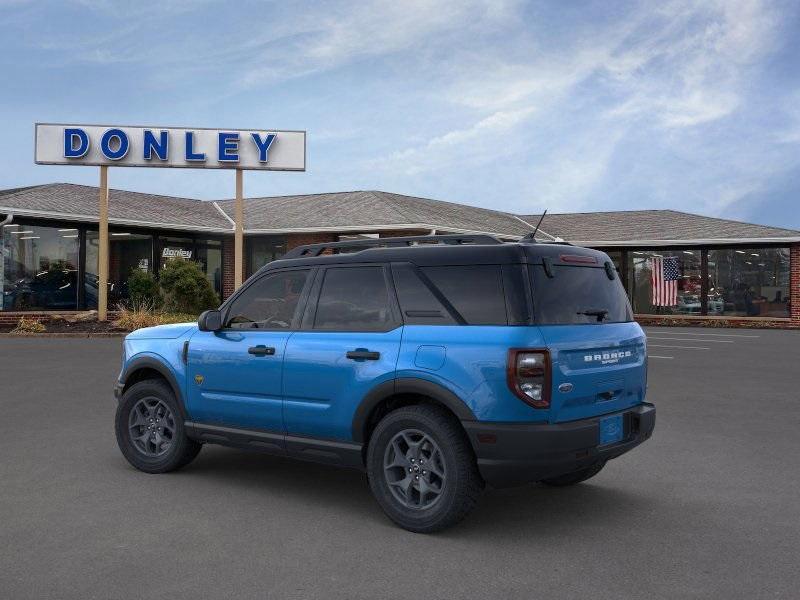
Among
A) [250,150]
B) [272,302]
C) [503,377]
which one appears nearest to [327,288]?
[272,302]

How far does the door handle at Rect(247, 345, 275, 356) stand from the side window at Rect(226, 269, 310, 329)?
0.67 ft

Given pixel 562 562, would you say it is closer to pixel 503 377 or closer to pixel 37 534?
pixel 503 377

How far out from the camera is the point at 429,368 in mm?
5047

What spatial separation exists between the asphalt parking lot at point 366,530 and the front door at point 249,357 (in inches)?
24.4

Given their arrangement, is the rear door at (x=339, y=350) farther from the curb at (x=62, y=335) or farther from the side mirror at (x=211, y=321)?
the curb at (x=62, y=335)

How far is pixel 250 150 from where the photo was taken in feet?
84.2

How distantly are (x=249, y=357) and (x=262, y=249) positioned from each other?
25709mm

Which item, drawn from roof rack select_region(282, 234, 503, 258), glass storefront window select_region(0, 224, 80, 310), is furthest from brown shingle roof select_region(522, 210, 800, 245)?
roof rack select_region(282, 234, 503, 258)

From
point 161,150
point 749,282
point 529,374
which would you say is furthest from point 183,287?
point 529,374

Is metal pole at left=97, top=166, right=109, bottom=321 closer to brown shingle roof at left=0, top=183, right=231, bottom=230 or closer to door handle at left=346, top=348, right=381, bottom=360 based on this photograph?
brown shingle roof at left=0, top=183, right=231, bottom=230

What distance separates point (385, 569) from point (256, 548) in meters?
0.84

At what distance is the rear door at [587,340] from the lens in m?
4.87

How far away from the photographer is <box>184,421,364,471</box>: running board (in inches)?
216

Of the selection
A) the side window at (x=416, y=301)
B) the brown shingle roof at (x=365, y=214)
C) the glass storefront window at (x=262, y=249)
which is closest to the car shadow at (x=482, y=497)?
the side window at (x=416, y=301)
